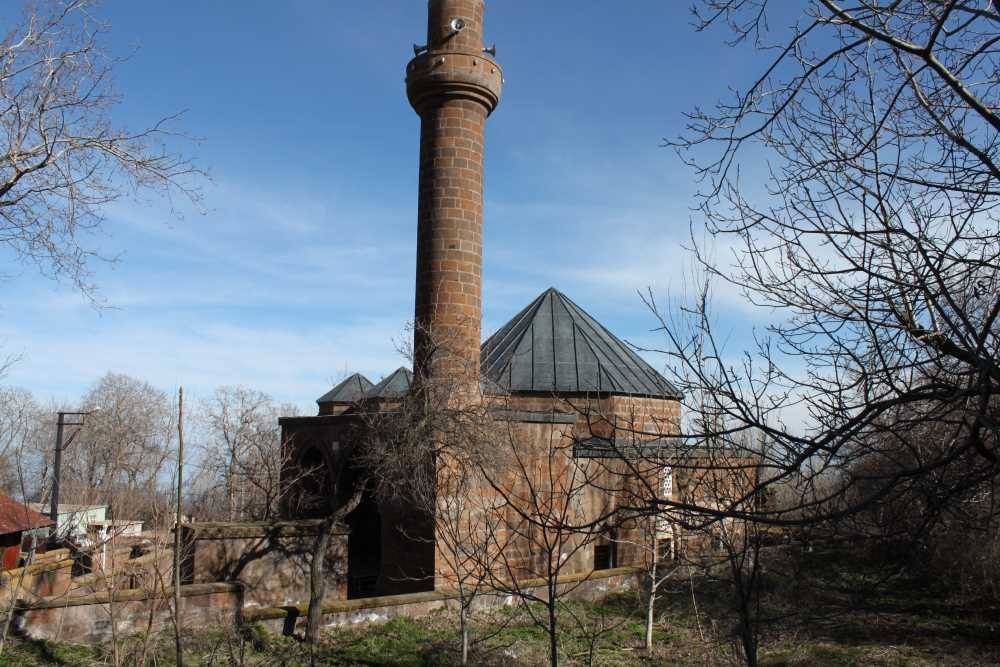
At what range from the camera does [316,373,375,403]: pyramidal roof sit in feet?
90.0

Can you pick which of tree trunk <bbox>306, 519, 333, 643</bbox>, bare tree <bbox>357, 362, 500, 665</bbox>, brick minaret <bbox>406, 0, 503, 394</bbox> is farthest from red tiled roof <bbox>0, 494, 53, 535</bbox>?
brick minaret <bbox>406, 0, 503, 394</bbox>

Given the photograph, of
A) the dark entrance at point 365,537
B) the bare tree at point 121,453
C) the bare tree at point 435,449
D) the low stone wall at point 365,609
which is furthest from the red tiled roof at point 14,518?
the bare tree at point 435,449

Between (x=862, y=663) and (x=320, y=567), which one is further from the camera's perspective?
(x=320, y=567)

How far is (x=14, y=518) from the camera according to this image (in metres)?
16.7

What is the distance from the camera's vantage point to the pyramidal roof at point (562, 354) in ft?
66.9

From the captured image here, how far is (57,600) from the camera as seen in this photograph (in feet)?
36.6

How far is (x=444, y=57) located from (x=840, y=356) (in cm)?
1264

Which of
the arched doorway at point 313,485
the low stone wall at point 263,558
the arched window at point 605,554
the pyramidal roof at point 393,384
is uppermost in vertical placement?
the pyramidal roof at point 393,384

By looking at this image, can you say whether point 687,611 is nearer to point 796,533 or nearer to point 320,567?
point 320,567

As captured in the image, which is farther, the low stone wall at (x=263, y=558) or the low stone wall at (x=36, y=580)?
the low stone wall at (x=263, y=558)

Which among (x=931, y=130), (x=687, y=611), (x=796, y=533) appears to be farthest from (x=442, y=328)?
(x=931, y=130)

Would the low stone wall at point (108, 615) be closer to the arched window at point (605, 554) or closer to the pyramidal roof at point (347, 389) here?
the arched window at point (605, 554)

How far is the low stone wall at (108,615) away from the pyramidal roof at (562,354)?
9.25 metres

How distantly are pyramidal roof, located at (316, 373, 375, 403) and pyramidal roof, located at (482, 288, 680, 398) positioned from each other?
21.2 feet
